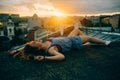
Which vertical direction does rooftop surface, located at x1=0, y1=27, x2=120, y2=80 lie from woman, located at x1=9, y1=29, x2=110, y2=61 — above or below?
below

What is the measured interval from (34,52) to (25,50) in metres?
0.20

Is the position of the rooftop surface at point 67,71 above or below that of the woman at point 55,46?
below

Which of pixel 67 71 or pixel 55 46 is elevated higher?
pixel 55 46

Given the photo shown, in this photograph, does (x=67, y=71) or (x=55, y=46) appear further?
(x=55, y=46)

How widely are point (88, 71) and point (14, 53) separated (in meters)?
1.89

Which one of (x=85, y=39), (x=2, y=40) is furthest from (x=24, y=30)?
(x=85, y=39)

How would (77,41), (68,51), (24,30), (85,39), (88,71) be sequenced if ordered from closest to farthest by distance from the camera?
(88,71)
(68,51)
(77,41)
(85,39)
(24,30)

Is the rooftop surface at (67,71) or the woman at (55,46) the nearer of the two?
the rooftop surface at (67,71)

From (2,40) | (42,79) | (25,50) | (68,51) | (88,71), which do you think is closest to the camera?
(42,79)

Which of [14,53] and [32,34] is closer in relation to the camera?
[14,53]

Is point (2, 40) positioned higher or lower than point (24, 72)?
lower

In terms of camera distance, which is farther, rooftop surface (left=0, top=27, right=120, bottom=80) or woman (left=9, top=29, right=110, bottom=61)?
woman (left=9, top=29, right=110, bottom=61)

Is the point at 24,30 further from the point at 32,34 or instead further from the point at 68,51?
the point at 68,51

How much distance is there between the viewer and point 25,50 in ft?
11.2
